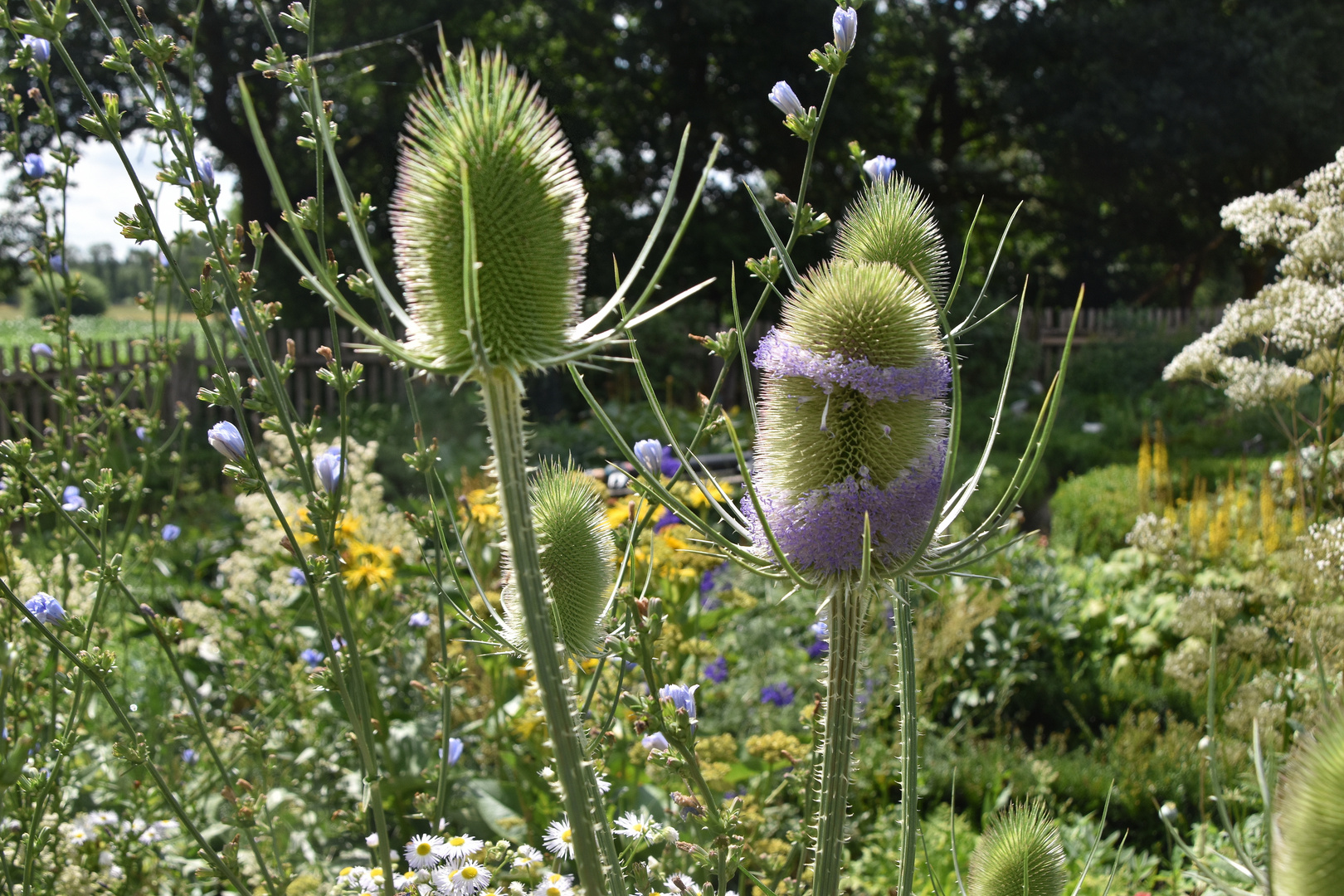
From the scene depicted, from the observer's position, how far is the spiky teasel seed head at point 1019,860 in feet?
4.87

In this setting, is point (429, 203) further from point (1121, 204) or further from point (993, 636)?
point (1121, 204)

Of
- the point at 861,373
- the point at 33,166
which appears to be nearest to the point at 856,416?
the point at 861,373

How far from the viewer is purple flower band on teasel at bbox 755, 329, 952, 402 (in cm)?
138

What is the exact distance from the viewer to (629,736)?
340 cm

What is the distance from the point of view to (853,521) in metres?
1.39

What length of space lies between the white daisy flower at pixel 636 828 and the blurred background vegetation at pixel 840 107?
10804mm

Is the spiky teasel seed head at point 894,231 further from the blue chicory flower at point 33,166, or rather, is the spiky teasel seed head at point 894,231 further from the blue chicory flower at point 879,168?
the blue chicory flower at point 33,166

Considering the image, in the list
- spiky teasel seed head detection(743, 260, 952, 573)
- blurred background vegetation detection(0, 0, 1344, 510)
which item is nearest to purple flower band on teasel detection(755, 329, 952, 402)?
spiky teasel seed head detection(743, 260, 952, 573)

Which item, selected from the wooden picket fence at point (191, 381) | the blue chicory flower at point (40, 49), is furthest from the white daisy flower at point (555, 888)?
the wooden picket fence at point (191, 381)

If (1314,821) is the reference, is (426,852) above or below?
below

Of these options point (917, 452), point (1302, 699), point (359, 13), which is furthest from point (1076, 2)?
point (917, 452)

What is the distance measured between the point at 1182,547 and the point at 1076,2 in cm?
1887

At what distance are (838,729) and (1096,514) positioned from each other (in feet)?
22.8

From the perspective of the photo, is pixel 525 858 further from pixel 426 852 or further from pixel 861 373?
pixel 861 373
